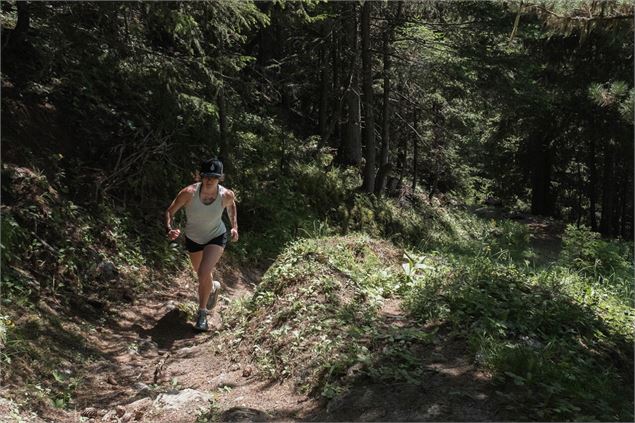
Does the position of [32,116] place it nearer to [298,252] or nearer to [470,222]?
[298,252]

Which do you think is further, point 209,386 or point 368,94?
point 368,94

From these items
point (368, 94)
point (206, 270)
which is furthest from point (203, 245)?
point (368, 94)

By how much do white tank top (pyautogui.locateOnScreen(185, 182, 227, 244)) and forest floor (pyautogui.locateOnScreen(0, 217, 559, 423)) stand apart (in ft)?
3.91

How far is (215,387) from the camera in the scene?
5016mm

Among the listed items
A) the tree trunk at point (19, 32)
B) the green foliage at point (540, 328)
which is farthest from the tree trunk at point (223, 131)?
the green foliage at point (540, 328)

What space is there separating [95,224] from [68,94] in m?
3.05

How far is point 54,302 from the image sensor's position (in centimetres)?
648

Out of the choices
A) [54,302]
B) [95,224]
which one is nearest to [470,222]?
[95,224]

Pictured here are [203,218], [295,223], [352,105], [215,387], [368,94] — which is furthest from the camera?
[352,105]

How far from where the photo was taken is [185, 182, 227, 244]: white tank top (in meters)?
6.63

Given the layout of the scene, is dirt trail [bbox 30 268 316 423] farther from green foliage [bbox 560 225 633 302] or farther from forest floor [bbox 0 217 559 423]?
green foliage [bbox 560 225 633 302]

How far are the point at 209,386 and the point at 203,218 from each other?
89.2 inches

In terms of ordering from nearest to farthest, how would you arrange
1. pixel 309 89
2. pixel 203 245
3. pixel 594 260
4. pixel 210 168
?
pixel 210 168 → pixel 203 245 → pixel 594 260 → pixel 309 89

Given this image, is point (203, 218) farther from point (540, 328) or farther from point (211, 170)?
point (540, 328)
